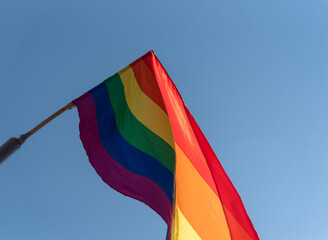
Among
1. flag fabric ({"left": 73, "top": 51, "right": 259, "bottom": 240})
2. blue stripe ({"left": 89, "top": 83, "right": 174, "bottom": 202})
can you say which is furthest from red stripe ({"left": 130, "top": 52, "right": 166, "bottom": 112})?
blue stripe ({"left": 89, "top": 83, "right": 174, "bottom": 202})

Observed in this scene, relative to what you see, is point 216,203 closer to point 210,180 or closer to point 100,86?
point 210,180

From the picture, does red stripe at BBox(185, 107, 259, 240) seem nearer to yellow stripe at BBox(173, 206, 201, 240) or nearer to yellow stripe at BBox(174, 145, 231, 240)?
yellow stripe at BBox(174, 145, 231, 240)

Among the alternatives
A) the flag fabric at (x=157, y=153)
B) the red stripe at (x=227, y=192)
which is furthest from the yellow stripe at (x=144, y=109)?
the red stripe at (x=227, y=192)

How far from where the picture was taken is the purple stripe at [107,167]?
515 centimetres

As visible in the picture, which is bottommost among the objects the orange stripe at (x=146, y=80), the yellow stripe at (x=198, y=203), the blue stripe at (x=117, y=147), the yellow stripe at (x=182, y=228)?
the yellow stripe at (x=182, y=228)

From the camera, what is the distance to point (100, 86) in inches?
219

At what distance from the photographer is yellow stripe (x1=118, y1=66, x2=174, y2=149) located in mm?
5555

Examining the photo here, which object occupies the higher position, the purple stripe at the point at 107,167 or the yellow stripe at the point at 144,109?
the yellow stripe at the point at 144,109

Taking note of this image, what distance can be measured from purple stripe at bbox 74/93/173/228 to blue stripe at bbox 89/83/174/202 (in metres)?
0.07

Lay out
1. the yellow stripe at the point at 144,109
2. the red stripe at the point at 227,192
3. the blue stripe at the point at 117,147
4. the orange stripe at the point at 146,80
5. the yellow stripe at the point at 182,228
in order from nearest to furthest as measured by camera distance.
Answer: the yellow stripe at the point at 182,228, the blue stripe at the point at 117,147, the yellow stripe at the point at 144,109, the red stripe at the point at 227,192, the orange stripe at the point at 146,80

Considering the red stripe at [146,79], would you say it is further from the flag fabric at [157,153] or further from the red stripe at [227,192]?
the red stripe at [227,192]

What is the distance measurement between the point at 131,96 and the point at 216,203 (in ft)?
7.82

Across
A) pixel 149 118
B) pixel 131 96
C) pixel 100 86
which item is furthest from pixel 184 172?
pixel 100 86

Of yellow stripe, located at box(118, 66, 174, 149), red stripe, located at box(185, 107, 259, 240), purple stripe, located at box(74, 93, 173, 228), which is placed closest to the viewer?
purple stripe, located at box(74, 93, 173, 228)
